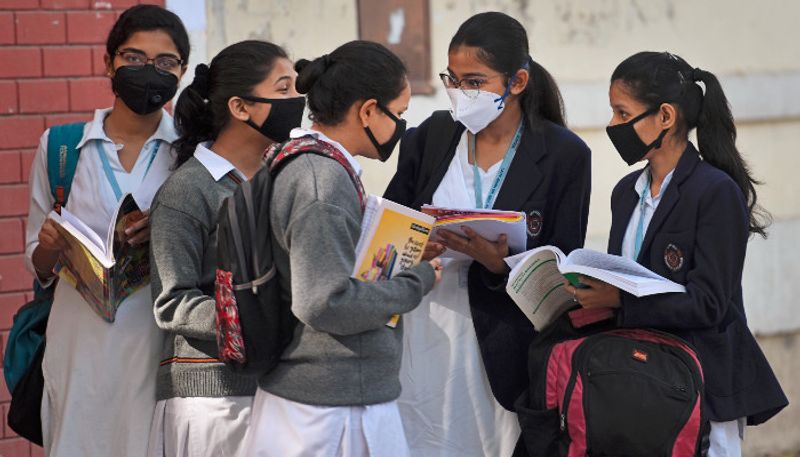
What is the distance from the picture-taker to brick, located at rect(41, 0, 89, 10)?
5043 mm

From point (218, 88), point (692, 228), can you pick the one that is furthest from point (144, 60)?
point (692, 228)

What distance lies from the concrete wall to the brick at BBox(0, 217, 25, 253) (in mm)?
1305

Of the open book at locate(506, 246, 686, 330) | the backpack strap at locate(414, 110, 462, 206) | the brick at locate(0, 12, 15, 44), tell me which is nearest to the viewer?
the open book at locate(506, 246, 686, 330)

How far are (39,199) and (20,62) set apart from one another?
4.45 ft

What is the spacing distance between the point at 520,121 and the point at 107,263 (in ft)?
4.68

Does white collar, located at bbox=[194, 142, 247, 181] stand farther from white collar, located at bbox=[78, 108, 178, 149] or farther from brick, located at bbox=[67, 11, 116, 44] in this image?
brick, located at bbox=[67, 11, 116, 44]

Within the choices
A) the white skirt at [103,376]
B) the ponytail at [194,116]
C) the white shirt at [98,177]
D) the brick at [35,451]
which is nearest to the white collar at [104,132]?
the white shirt at [98,177]

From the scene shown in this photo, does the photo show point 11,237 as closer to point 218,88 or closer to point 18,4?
point 18,4

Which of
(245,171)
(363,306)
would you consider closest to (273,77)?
(245,171)

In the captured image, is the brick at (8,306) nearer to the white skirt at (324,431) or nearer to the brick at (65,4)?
the brick at (65,4)

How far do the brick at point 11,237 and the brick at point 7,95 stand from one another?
1.50ft

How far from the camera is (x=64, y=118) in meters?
5.11

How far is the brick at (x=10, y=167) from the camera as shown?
504 centimetres

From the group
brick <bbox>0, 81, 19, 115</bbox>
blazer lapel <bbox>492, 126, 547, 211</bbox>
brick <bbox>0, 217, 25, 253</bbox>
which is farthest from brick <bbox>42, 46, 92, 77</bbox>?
blazer lapel <bbox>492, 126, 547, 211</bbox>
